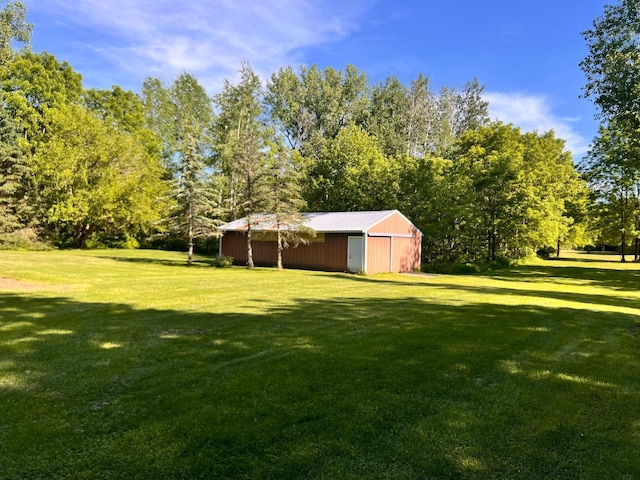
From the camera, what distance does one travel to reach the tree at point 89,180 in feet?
108

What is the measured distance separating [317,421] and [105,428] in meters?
1.77

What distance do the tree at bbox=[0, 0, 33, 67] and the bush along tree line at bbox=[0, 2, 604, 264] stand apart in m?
0.10

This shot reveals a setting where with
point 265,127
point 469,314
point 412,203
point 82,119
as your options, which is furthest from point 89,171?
point 469,314

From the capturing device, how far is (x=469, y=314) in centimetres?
896

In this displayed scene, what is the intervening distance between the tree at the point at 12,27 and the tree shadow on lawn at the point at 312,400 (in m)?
33.0

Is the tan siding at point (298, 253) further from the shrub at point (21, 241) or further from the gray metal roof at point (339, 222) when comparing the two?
the shrub at point (21, 241)

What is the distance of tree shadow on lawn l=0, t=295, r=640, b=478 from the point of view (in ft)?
10.1

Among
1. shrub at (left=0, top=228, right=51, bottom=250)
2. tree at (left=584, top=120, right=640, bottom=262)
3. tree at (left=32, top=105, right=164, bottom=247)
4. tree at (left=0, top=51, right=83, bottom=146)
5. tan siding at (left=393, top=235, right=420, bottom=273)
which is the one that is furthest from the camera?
tree at (left=0, top=51, right=83, bottom=146)

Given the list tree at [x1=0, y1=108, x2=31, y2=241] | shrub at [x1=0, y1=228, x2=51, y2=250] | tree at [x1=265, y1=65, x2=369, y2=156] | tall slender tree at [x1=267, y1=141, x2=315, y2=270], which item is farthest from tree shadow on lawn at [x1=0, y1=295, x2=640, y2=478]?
tree at [x1=265, y1=65, x2=369, y2=156]

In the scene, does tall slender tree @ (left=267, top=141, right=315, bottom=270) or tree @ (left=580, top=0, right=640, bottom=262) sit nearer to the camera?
tree @ (left=580, top=0, right=640, bottom=262)

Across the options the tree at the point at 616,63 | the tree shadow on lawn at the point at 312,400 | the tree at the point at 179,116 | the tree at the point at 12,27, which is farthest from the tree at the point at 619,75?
the tree at the point at 12,27

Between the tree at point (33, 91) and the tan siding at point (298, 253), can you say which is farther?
the tree at point (33, 91)

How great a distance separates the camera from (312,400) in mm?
4125

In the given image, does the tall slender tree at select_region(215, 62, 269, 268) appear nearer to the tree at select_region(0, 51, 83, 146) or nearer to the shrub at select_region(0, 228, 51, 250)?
the tree at select_region(0, 51, 83, 146)
